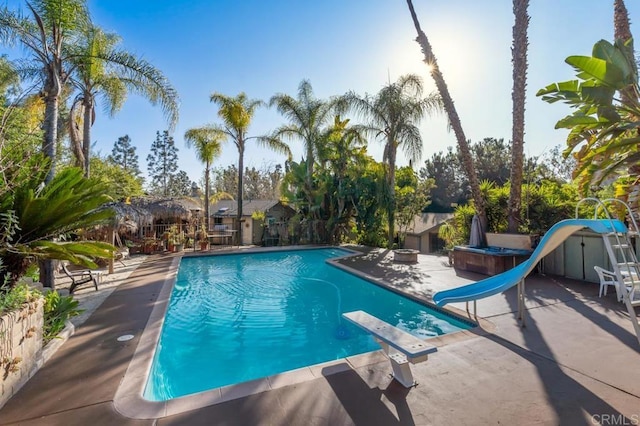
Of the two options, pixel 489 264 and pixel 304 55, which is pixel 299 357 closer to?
pixel 489 264

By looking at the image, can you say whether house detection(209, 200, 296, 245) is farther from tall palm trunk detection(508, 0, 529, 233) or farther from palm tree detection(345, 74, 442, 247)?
tall palm trunk detection(508, 0, 529, 233)

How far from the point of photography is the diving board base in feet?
10.1

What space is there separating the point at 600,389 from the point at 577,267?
633 centimetres

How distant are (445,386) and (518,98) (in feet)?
32.5

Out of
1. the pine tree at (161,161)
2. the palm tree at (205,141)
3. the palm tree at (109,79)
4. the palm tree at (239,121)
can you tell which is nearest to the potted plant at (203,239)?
the palm tree at (239,121)

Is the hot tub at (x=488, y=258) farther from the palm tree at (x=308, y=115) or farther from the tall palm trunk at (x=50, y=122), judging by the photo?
the tall palm trunk at (x=50, y=122)

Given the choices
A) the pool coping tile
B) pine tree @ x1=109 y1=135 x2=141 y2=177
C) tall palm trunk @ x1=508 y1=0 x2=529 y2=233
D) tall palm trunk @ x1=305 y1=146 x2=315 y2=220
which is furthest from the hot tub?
pine tree @ x1=109 y1=135 x2=141 y2=177

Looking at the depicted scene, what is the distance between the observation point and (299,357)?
509 cm

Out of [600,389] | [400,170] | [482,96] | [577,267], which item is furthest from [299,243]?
[600,389]

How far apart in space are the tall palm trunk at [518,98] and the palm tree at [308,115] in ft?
29.5

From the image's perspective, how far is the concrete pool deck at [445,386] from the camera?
2836mm

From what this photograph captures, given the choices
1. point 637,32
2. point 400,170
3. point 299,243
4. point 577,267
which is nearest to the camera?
point 577,267

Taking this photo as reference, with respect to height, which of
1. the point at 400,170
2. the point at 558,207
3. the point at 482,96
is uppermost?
the point at 482,96

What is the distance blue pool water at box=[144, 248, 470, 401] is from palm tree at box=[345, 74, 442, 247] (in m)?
7.44
